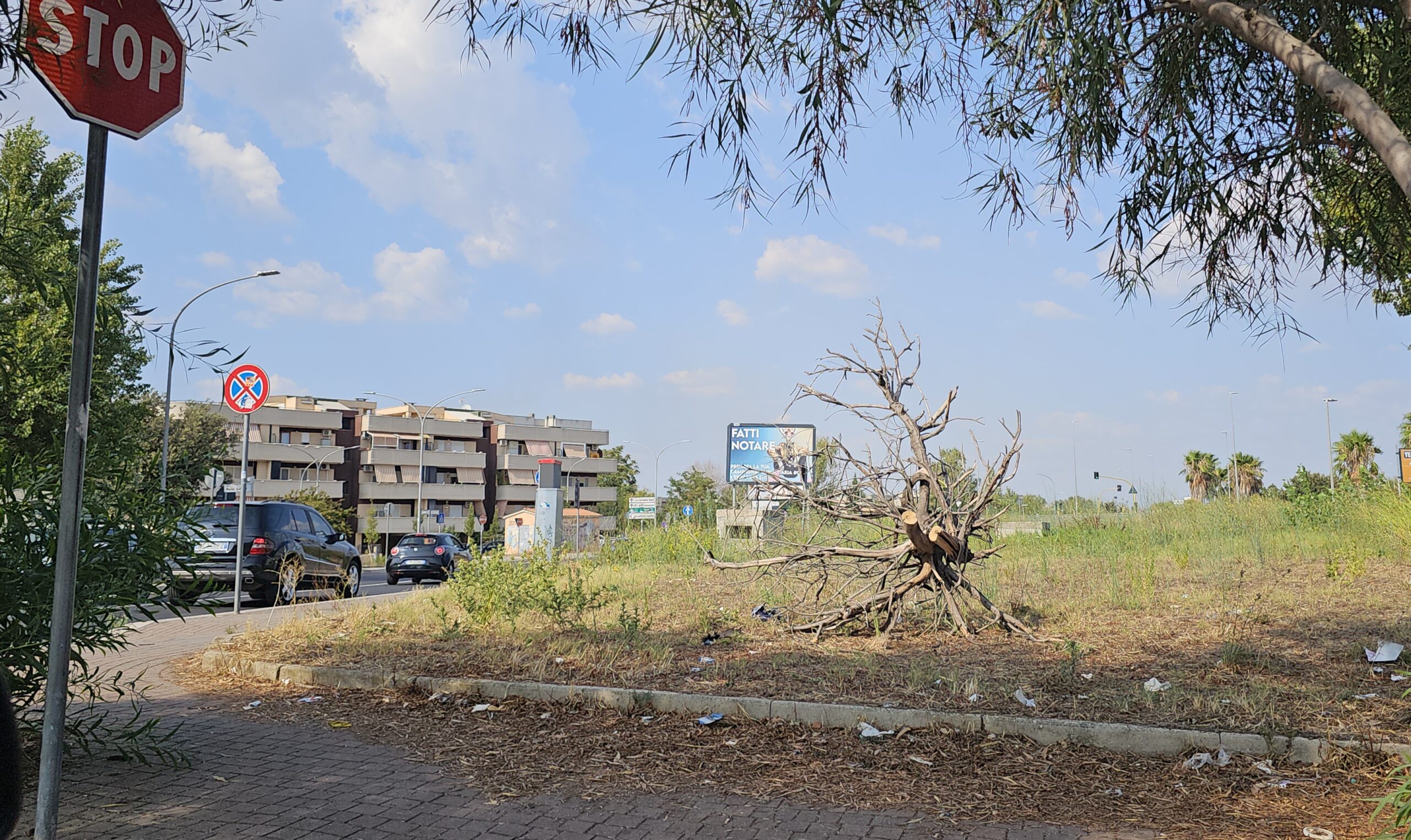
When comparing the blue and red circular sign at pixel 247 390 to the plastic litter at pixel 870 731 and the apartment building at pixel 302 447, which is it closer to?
the plastic litter at pixel 870 731

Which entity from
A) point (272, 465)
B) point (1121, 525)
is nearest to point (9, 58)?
point (1121, 525)

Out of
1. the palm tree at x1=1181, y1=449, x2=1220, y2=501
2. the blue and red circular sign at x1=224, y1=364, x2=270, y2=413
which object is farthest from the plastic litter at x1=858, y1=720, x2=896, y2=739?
the palm tree at x1=1181, y1=449, x2=1220, y2=501

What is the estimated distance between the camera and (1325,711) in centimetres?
554

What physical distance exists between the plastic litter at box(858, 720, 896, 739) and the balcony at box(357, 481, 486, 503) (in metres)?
85.9

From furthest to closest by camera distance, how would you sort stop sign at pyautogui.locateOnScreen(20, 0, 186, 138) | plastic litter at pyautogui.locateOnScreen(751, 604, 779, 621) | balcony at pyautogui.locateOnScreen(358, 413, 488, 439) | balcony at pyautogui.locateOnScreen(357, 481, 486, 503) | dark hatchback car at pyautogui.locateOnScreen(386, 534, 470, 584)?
balcony at pyautogui.locateOnScreen(358, 413, 488, 439) < balcony at pyautogui.locateOnScreen(357, 481, 486, 503) < dark hatchback car at pyautogui.locateOnScreen(386, 534, 470, 584) < plastic litter at pyautogui.locateOnScreen(751, 604, 779, 621) < stop sign at pyautogui.locateOnScreen(20, 0, 186, 138)

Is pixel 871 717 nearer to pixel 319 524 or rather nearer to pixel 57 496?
pixel 57 496

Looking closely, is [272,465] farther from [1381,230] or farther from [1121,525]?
[1381,230]

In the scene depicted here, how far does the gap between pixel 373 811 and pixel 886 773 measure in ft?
8.71

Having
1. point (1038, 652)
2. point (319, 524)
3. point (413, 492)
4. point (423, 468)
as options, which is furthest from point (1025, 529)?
point (413, 492)

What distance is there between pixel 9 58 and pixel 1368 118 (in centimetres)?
539

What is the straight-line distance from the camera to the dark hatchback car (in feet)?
93.7

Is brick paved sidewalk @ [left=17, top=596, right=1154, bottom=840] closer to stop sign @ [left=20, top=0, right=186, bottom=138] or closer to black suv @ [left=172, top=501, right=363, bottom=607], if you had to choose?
stop sign @ [left=20, top=0, right=186, bottom=138]

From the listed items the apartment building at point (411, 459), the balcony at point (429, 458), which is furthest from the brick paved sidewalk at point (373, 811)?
the balcony at point (429, 458)

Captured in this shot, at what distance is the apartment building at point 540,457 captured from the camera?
343ft
